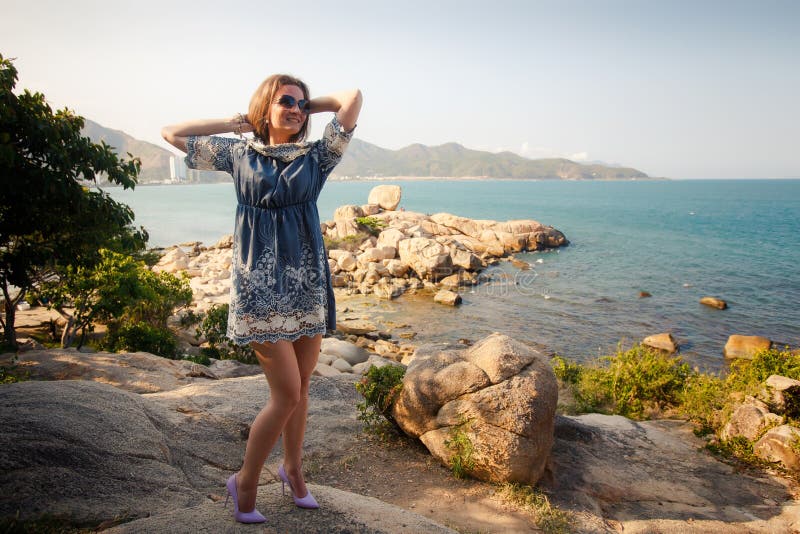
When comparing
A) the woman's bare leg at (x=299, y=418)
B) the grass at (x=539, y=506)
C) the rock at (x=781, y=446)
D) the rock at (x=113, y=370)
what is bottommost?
the rock at (x=781, y=446)

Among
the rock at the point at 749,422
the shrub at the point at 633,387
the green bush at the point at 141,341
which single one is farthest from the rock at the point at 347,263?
the rock at the point at 749,422

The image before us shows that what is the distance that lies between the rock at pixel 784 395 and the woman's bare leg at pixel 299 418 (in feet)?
27.0

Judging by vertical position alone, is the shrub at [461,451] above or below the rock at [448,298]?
above

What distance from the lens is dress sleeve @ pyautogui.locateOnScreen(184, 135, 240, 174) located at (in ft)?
10.4

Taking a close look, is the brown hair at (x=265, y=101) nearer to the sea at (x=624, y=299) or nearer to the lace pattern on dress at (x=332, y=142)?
the lace pattern on dress at (x=332, y=142)

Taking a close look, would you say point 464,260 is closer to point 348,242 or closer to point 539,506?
point 348,242

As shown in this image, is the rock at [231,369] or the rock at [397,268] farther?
the rock at [397,268]

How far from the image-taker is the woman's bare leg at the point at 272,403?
2.96 metres

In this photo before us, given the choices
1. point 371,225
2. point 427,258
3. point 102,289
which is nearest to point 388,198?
point 371,225

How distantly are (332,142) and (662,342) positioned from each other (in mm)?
17835

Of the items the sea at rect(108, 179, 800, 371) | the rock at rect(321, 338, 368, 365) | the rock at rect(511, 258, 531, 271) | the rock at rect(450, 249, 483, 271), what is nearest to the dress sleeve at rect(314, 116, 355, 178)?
the rock at rect(321, 338, 368, 365)

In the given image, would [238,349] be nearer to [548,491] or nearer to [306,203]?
[548,491]

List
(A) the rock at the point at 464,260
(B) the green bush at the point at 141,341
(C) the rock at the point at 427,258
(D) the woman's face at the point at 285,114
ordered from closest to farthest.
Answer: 1. (D) the woman's face at the point at 285,114
2. (B) the green bush at the point at 141,341
3. (C) the rock at the point at 427,258
4. (A) the rock at the point at 464,260

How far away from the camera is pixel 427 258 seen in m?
26.9
